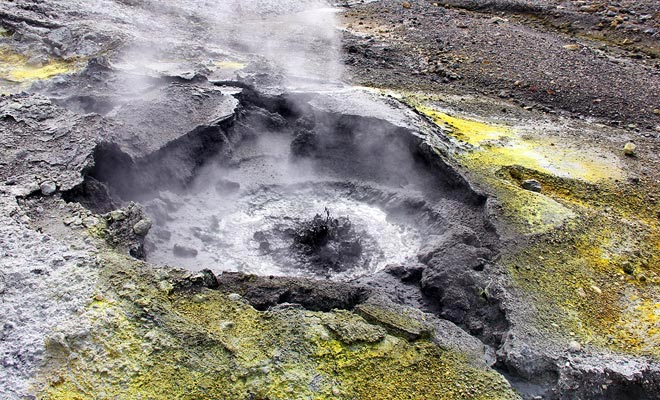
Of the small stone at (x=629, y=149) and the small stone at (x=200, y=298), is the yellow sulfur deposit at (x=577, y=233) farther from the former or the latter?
the small stone at (x=200, y=298)

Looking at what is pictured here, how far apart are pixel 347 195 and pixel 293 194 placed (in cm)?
54

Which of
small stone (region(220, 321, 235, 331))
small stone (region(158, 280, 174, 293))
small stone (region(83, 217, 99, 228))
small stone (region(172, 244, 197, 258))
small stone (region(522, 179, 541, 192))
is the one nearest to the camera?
small stone (region(220, 321, 235, 331))

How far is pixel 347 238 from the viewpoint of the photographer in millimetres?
5102

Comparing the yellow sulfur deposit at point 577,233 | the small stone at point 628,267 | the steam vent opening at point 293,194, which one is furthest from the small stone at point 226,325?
the small stone at point 628,267

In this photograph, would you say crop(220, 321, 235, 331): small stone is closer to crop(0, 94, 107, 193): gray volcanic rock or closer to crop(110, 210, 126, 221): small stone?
crop(110, 210, 126, 221): small stone

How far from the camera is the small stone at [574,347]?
11.4 ft

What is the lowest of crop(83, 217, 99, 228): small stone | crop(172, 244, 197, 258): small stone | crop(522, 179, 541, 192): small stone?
crop(172, 244, 197, 258): small stone

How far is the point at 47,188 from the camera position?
421cm

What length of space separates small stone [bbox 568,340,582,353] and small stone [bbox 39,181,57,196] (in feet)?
12.1

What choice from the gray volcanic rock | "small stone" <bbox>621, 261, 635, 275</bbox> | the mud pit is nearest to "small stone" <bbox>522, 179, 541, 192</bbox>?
the mud pit

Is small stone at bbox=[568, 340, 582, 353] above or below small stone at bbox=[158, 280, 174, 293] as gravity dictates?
below

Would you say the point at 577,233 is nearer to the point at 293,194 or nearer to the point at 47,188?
the point at 293,194

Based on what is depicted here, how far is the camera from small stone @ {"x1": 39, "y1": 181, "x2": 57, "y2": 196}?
4191 millimetres

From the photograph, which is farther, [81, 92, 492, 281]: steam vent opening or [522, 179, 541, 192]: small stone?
[522, 179, 541, 192]: small stone
